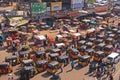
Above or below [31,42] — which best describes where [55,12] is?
above

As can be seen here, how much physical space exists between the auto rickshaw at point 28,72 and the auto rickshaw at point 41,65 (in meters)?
0.85

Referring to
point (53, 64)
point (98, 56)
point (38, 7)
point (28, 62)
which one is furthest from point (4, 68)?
point (38, 7)

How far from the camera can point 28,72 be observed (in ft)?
122

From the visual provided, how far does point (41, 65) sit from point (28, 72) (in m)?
2.95

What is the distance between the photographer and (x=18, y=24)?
62.6 metres

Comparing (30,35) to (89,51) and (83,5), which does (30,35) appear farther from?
(83,5)

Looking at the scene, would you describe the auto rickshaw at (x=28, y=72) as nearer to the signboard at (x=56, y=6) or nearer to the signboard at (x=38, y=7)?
the signboard at (x=38, y=7)

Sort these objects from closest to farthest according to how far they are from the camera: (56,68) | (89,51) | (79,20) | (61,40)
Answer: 1. (56,68)
2. (89,51)
3. (61,40)
4. (79,20)

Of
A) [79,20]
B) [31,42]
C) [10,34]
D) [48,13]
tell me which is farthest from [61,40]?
[79,20]

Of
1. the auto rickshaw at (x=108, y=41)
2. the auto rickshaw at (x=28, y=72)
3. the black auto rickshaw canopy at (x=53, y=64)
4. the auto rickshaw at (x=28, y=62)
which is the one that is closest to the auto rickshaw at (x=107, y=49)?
the auto rickshaw at (x=108, y=41)

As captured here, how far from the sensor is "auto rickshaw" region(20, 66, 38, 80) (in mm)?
36562

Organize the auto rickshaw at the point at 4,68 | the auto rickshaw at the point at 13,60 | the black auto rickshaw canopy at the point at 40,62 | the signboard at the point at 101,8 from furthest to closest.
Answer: the signboard at the point at 101,8
the auto rickshaw at the point at 13,60
the black auto rickshaw canopy at the point at 40,62
the auto rickshaw at the point at 4,68

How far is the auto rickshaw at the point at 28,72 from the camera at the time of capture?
36.6m

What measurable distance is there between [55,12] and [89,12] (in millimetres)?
13228
